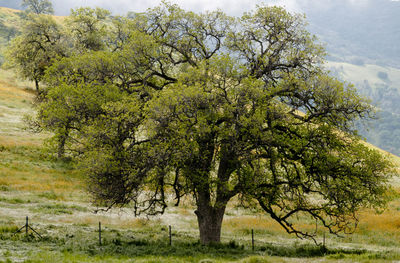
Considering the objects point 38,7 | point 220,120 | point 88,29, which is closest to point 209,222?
point 220,120

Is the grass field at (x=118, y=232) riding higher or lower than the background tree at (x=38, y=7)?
lower

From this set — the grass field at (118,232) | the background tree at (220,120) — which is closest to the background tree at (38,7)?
the grass field at (118,232)

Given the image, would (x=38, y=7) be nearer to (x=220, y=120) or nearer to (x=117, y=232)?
(x=117, y=232)

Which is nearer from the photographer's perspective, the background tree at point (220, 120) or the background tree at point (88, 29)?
the background tree at point (220, 120)

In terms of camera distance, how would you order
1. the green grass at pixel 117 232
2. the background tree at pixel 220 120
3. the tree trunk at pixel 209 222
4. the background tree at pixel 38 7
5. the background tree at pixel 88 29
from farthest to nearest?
the background tree at pixel 38 7, the background tree at pixel 88 29, the tree trunk at pixel 209 222, the background tree at pixel 220 120, the green grass at pixel 117 232

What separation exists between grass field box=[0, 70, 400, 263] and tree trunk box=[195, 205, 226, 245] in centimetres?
80

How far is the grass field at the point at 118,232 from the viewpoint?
2152 centimetres

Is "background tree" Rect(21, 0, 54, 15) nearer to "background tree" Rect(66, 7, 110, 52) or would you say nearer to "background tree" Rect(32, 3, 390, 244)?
"background tree" Rect(66, 7, 110, 52)

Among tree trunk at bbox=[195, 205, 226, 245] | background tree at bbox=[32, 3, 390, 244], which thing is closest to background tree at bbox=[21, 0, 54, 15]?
background tree at bbox=[32, 3, 390, 244]

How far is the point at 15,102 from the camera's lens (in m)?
79.0

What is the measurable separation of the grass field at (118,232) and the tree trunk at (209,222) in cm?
80

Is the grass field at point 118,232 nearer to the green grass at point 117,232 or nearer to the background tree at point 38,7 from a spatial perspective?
the green grass at point 117,232

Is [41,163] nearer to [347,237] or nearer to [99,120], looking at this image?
[99,120]

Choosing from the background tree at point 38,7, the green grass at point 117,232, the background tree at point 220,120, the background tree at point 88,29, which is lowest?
the green grass at point 117,232
